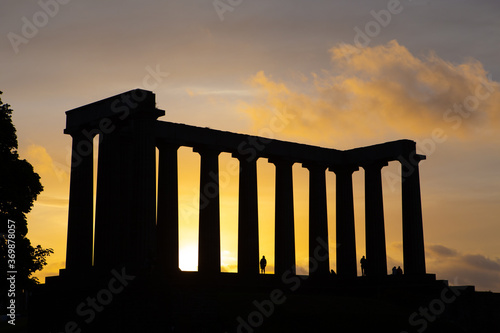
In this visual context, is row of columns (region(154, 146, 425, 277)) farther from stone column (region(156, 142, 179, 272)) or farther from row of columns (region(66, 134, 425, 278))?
stone column (region(156, 142, 179, 272))

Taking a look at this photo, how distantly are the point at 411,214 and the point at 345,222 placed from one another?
39.2 feet

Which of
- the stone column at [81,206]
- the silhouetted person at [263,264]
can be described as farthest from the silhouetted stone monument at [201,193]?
the silhouetted person at [263,264]

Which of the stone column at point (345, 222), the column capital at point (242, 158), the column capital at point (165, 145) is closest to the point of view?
the column capital at point (165, 145)

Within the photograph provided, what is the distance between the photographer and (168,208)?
108375 mm

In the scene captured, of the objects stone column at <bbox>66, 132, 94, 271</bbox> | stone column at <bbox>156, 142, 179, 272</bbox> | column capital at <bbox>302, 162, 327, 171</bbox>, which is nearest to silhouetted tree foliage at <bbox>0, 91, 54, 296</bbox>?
stone column at <bbox>66, 132, 94, 271</bbox>

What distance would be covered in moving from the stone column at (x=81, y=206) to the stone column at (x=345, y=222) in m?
46.4

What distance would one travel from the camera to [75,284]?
292 ft

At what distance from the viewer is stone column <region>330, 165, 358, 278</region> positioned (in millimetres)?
131375

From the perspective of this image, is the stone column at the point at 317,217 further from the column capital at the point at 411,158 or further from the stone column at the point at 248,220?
the stone column at the point at 248,220

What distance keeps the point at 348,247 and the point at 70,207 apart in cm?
4940

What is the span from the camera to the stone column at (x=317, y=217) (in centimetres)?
12662

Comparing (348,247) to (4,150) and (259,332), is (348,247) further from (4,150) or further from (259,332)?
(4,150)

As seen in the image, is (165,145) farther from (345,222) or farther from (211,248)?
(345,222)

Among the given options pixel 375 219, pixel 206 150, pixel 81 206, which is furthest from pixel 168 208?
pixel 375 219
